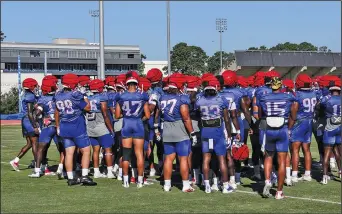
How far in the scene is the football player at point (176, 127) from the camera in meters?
10.3

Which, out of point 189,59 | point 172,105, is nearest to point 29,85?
point 172,105

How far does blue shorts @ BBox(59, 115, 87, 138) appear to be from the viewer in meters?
11.2

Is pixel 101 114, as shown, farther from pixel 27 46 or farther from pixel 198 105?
pixel 27 46

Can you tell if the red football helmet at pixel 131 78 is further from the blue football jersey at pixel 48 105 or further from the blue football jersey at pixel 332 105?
the blue football jersey at pixel 332 105

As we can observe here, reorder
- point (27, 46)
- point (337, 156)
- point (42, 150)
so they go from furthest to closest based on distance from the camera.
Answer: point (27, 46) < point (42, 150) < point (337, 156)

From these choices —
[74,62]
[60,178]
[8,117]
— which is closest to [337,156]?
[60,178]

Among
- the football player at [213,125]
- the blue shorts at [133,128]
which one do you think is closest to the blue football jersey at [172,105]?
the football player at [213,125]

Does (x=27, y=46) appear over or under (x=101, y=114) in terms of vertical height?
over

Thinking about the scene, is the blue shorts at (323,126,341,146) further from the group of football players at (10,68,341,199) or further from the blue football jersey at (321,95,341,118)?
the blue football jersey at (321,95,341,118)

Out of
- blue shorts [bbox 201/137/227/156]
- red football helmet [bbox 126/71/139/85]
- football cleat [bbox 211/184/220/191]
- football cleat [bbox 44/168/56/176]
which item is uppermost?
red football helmet [bbox 126/71/139/85]

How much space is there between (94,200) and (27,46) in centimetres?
8725

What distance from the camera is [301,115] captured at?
37.3 feet

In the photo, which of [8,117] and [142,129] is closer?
[142,129]

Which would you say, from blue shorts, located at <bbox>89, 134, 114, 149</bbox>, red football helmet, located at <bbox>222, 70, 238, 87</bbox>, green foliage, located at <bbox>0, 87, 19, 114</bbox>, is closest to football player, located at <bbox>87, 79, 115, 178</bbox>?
blue shorts, located at <bbox>89, 134, 114, 149</bbox>
